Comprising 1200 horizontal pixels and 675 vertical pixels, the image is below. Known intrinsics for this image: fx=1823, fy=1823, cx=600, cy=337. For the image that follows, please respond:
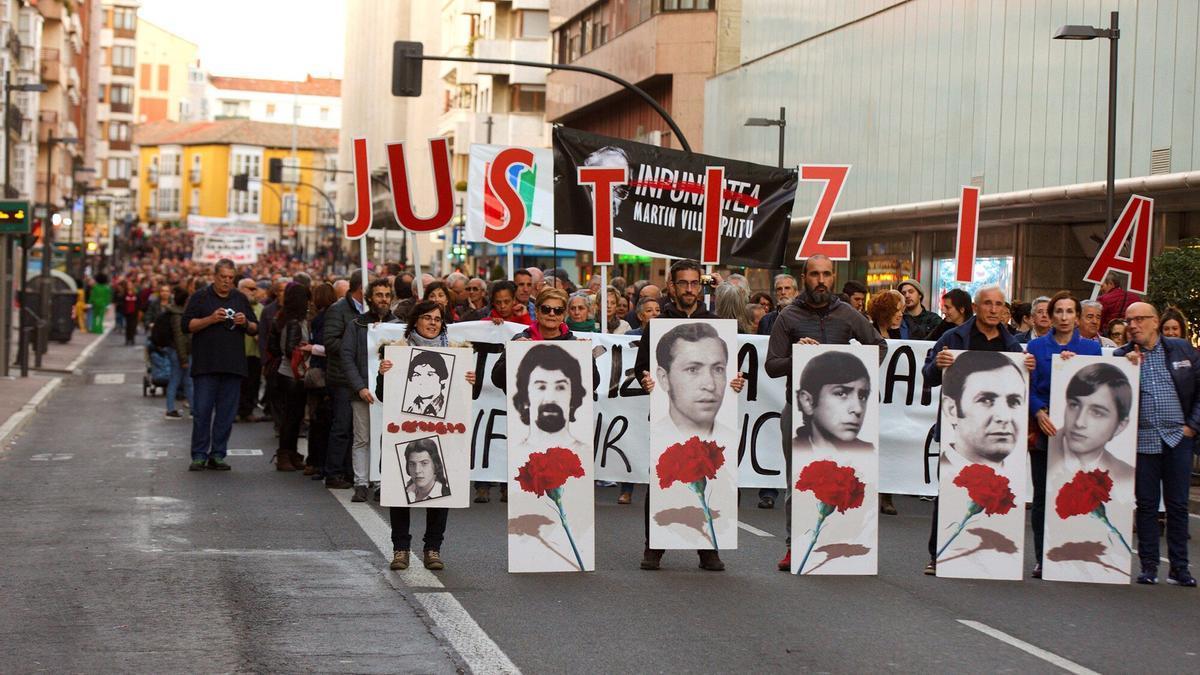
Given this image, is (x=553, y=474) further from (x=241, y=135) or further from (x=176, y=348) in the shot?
(x=241, y=135)

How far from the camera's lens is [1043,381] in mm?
11344

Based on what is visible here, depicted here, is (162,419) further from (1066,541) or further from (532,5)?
(532,5)

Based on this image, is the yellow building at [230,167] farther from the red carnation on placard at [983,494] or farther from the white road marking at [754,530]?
the red carnation on placard at [983,494]

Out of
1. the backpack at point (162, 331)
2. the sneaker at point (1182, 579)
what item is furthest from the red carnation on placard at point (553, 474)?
the backpack at point (162, 331)

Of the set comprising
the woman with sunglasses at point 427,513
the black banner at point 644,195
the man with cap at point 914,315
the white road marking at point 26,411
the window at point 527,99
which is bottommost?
the white road marking at point 26,411

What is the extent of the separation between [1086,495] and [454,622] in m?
4.30

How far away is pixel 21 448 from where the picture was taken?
1956 cm

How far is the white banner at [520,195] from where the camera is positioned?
18531 millimetres

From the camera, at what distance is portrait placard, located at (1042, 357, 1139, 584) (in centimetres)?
1106

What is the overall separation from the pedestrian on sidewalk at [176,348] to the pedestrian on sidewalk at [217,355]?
4086 mm

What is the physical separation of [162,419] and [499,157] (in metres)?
7.62

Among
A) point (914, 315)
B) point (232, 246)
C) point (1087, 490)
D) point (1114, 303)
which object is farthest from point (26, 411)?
point (232, 246)

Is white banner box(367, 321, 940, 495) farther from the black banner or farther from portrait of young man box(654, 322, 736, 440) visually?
portrait of young man box(654, 322, 736, 440)

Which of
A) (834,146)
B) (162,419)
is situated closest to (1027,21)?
(834,146)
